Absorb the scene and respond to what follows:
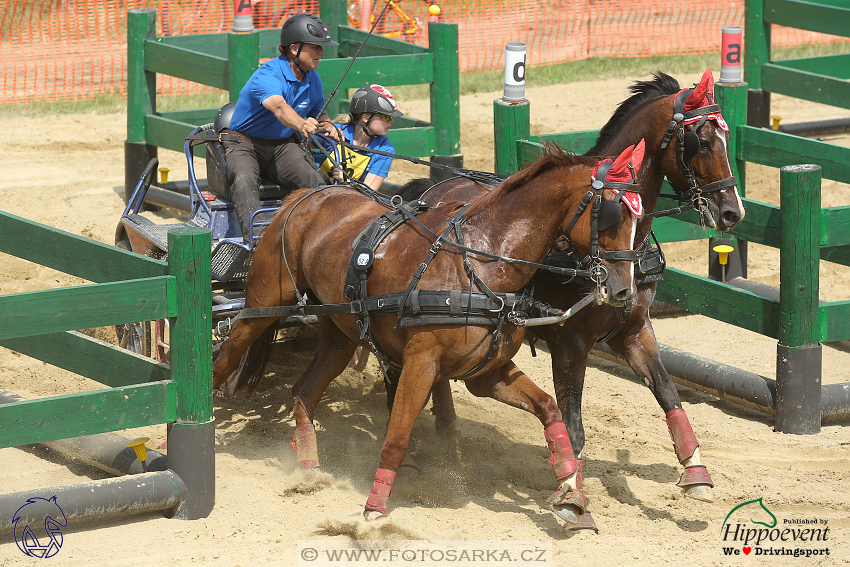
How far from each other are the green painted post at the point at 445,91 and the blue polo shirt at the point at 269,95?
2.94m

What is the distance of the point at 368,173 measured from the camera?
670 cm

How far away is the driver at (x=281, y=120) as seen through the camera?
19.9ft

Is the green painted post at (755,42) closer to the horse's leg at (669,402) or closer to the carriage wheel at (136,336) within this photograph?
the horse's leg at (669,402)

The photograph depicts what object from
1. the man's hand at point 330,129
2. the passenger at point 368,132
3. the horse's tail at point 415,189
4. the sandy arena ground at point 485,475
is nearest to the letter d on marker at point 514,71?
the passenger at point 368,132

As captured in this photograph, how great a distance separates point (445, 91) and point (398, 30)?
819 centimetres

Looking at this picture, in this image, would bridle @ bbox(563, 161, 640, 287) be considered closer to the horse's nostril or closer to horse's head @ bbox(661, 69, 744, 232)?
horse's head @ bbox(661, 69, 744, 232)

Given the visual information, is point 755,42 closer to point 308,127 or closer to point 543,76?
point 543,76

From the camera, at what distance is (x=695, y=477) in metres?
5.04

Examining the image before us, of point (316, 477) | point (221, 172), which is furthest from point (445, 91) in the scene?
point (316, 477)

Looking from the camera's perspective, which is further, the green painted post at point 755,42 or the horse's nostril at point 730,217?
the green painted post at point 755,42

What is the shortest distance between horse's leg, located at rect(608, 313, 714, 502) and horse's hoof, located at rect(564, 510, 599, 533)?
0.58 metres

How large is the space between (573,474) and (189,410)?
1732 millimetres

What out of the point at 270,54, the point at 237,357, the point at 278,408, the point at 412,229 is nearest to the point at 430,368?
the point at 412,229

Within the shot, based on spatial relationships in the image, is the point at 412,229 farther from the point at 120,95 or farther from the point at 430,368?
the point at 120,95
